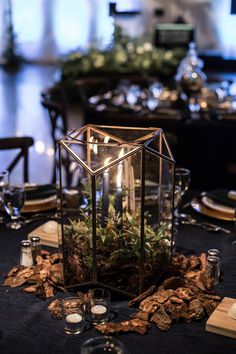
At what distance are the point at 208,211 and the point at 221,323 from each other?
0.84m

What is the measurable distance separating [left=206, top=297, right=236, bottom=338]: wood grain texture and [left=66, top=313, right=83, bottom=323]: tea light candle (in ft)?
1.00

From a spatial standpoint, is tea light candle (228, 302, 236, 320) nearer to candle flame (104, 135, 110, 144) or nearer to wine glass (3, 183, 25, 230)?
candle flame (104, 135, 110, 144)

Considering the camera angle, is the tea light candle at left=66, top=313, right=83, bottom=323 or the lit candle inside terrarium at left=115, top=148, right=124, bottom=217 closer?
the tea light candle at left=66, top=313, right=83, bottom=323

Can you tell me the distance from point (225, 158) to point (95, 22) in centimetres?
985

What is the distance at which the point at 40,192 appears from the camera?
227cm

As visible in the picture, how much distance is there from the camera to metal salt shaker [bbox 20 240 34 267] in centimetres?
170

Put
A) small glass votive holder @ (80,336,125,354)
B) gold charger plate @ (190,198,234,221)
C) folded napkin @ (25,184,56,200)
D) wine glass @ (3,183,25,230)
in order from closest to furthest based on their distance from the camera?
1. small glass votive holder @ (80,336,125,354)
2. wine glass @ (3,183,25,230)
3. gold charger plate @ (190,198,234,221)
4. folded napkin @ (25,184,56,200)

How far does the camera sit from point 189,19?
12945 millimetres

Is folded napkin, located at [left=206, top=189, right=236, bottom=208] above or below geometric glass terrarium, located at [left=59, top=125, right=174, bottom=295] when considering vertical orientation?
below

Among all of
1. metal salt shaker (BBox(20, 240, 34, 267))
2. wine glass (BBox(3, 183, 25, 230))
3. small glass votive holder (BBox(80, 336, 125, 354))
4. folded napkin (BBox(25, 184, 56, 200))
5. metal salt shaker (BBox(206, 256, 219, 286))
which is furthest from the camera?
folded napkin (BBox(25, 184, 56, 200))

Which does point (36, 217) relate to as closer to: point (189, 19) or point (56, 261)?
point (56, 261)

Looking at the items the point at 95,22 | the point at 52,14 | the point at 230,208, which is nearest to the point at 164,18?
the point at 95,22

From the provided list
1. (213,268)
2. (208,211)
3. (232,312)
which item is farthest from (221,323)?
(208,211)

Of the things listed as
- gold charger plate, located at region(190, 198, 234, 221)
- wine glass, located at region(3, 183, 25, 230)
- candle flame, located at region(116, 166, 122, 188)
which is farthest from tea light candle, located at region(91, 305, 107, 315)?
gold charger plate, located at region(190, 198, 234, 221)
